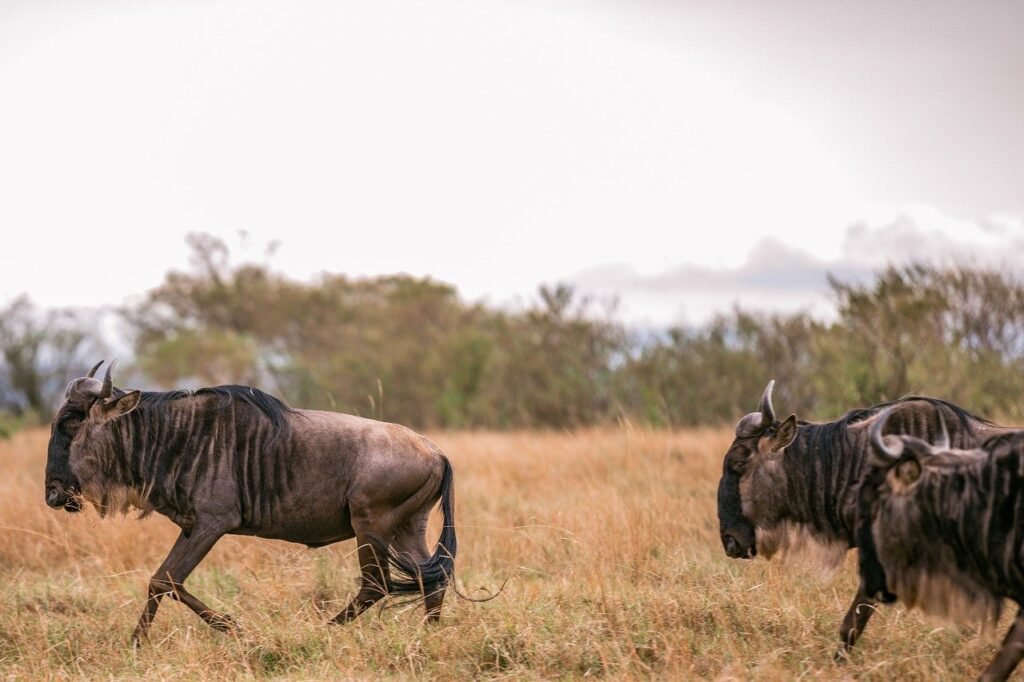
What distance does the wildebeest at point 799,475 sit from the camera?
4.98m

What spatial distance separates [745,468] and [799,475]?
26cm

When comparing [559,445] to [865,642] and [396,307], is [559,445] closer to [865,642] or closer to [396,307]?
[865,642]

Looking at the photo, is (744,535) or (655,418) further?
(655,418)

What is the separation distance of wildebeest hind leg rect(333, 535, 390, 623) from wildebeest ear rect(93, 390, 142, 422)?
54.7 inches

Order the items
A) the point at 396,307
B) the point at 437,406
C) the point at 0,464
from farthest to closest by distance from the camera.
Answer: the point at 396,307, the point at 437,406, the point at 0,464

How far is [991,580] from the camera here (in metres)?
3.93

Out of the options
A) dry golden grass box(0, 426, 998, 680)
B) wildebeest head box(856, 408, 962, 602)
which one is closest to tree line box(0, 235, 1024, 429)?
dry golden grass box(0, 426, 998, 680)

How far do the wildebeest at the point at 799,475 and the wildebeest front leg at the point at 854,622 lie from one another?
319 mm

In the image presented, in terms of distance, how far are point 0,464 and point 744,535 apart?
10573 mm

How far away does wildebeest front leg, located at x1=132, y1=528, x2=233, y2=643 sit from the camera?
5254mm

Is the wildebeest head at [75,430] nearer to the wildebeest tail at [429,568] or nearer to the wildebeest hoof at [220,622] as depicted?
the wildebeest hoof at [220,622]

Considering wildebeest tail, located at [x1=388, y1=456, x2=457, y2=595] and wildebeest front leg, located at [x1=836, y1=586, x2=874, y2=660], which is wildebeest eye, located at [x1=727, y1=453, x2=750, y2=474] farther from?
wildebeest tail, located at [x1=388, y1=456, x2=457, y2=595]

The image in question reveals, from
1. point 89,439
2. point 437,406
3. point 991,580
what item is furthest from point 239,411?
point 437,406

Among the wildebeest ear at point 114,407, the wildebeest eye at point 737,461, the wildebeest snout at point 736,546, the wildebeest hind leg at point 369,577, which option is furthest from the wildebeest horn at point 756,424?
the wildebeest ear at point 114,407
